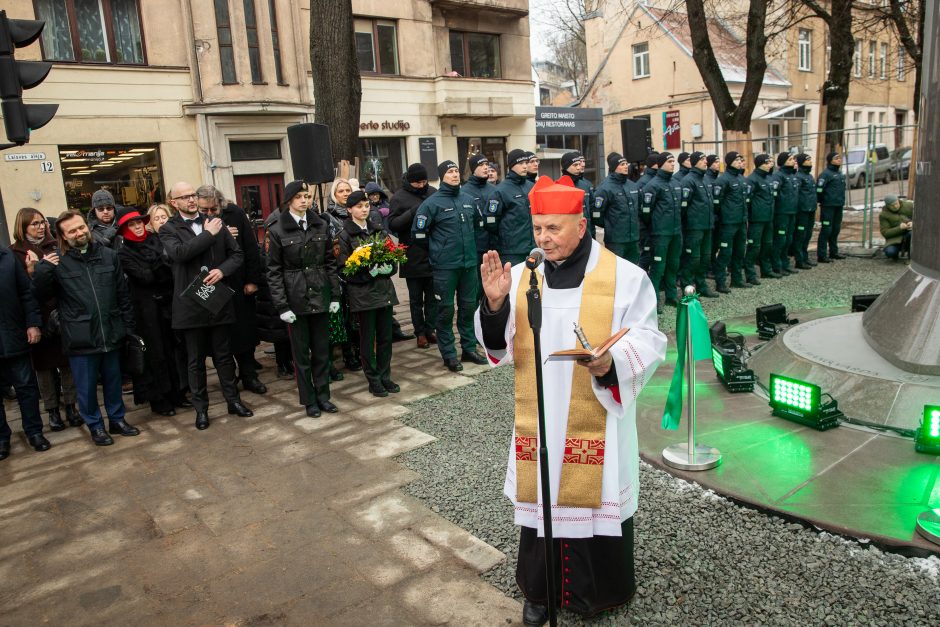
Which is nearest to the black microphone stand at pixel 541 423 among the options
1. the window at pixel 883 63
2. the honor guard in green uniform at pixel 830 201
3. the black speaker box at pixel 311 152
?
the black speaker box at pixel 311 152

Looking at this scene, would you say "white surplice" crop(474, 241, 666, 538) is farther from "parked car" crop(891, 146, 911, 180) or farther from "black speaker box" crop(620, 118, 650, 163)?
"parked car" crop(891, 146, 911, 180)

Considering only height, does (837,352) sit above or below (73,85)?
below

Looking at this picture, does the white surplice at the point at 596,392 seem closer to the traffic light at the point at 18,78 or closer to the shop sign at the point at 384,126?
the traffic light at the point at 18,78

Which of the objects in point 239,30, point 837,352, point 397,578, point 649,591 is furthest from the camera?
point 239,30

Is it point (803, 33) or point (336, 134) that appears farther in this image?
point (803, 33)

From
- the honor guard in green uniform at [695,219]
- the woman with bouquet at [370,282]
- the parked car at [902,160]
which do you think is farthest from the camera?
the parked car at [902,160]

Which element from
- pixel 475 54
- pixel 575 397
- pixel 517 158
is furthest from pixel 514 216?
pixel 475 54

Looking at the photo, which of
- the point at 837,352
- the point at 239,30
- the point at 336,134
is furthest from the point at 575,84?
the point at 837,352

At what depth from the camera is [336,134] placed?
31.6 feet

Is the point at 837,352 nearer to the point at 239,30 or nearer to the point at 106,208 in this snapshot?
the point at 106,208

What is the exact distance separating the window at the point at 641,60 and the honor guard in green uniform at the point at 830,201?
79.0ft

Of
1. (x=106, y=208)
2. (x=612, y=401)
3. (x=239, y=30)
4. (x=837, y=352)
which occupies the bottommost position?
(x=837, y=352)

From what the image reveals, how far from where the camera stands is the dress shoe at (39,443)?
20.6 ft

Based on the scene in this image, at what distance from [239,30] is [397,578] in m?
17.9
